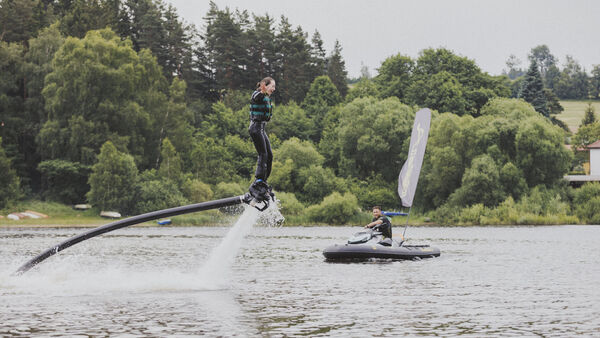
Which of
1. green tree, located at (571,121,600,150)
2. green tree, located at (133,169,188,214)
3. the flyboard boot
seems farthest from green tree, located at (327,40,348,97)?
the flyboard boot

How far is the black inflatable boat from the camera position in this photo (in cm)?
3238

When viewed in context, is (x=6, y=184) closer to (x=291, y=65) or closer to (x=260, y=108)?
(x=291, y=65)

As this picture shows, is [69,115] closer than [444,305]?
No

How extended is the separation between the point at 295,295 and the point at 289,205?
55.5 meters

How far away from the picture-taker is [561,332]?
1612cm

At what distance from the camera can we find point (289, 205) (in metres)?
77.7

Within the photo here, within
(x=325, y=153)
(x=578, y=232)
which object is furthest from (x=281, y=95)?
(x=578, y=232)

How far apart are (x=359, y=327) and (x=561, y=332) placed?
4.00m

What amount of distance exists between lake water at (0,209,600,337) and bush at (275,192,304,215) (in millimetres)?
38940

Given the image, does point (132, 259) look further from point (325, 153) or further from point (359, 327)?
point (325, 153)

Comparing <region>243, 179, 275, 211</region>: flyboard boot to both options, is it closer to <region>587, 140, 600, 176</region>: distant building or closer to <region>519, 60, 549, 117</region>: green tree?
<region>587, 140, 600, 176</region>: distant building

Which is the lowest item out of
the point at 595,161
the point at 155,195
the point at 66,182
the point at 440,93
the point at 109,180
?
the point at 155,195

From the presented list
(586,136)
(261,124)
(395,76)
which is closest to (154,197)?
(395,76)

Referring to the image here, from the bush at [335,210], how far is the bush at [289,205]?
6.89 feet
